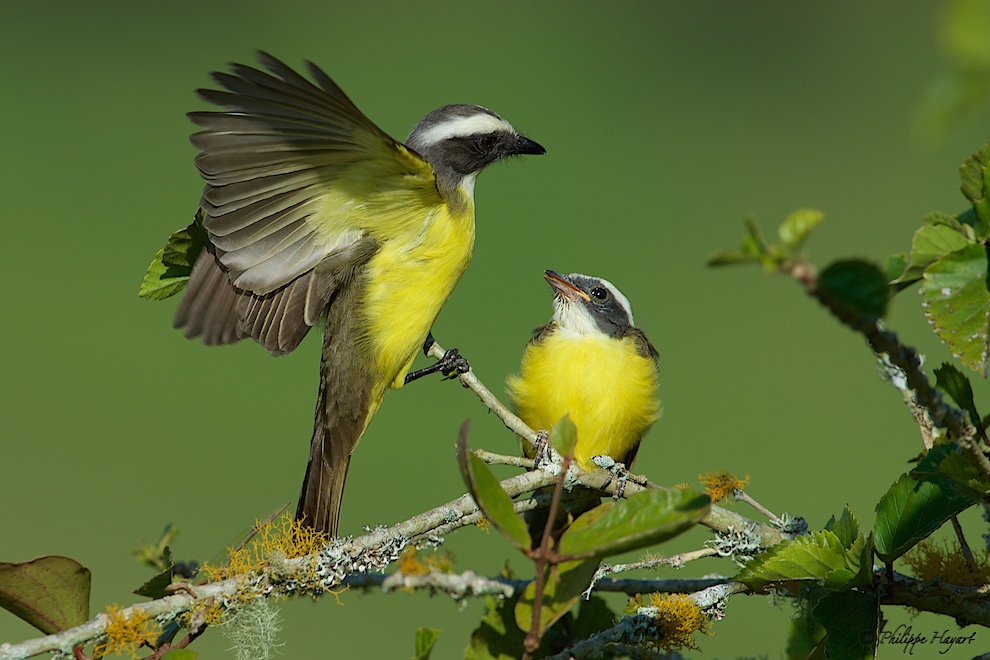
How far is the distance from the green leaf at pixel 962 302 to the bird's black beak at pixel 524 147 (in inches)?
109

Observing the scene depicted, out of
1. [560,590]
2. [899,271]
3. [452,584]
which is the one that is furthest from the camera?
[452,584]

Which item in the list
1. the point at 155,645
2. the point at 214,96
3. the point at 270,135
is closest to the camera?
the point at 155,645

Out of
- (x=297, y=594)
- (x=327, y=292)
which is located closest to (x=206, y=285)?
(x=327, y=292)

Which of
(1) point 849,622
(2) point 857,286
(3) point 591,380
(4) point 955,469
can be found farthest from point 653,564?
(3) point 591,380

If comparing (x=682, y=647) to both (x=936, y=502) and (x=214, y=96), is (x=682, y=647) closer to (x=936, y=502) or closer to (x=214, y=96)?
(x=936, y=502)

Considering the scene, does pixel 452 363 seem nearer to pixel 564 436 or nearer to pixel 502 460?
pixel 502 460

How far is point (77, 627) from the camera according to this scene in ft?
5.58

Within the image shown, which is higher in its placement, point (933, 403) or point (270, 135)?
point (270, 135)

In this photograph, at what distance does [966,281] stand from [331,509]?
100 inches

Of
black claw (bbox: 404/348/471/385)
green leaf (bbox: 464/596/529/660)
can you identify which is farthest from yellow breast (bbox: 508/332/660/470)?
green leaf (bbox: 464/596/529/660)

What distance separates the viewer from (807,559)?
1.65 metres

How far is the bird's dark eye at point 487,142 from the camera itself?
12.8ft

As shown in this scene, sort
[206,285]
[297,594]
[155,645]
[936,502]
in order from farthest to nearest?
[206,285] → [297,594] → [155,645] → [936,502]

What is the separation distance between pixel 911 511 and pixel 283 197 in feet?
7.11
